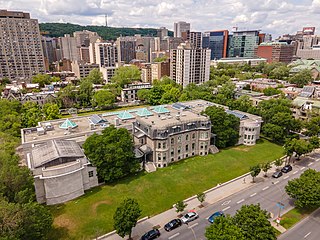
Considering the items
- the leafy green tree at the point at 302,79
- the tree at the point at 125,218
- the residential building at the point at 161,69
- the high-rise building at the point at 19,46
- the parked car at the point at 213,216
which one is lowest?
the parked car at the point at 213,216

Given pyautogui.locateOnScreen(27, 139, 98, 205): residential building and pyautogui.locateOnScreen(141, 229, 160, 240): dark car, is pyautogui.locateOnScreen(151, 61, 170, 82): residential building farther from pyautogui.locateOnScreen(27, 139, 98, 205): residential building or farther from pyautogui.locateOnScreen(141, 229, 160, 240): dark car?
pyautogui.locateOnScreen(141, 229, 160, 240): dark car

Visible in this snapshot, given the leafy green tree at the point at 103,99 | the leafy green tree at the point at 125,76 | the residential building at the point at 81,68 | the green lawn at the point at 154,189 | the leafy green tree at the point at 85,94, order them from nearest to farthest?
1. the green lawn at the point at 154,189
2. the leafy green tree at the point at 103,99
3. the leafy green tree at the point at 85,94
4. the leafy green tree at the point at 125,76
5. the residential building at the point at 81,68

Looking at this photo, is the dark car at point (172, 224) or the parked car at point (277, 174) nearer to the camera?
the dark car at point (172, 224)

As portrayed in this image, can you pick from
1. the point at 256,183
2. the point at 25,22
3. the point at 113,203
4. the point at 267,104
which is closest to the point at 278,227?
the point at 256,183

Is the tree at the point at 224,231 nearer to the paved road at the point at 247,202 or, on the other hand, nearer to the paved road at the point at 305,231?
the paved road at the point at 247,202

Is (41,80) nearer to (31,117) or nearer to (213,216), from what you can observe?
(31,117)

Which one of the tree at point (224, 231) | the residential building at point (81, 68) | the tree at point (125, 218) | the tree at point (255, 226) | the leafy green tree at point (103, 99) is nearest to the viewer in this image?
the tree at point (224, 231)

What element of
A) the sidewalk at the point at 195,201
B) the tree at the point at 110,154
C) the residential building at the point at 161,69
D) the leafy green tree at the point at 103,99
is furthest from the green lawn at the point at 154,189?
the residential building at the point at 161,69
